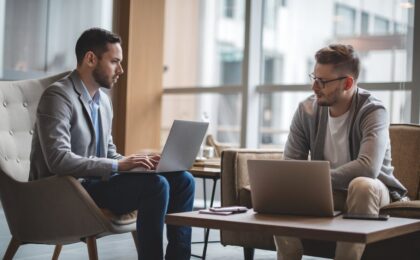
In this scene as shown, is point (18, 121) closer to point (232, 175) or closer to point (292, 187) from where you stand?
point (232, 175)

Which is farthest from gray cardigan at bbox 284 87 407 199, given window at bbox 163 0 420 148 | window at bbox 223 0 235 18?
window at bbox 223 0 235 18

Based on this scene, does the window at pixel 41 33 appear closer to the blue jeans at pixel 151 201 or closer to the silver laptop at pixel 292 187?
the blue jeans at pixel 151 201

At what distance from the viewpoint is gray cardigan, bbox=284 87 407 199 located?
2.63m

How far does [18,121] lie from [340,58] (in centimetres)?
142

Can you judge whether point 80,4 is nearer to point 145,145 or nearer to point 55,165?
point 145,145

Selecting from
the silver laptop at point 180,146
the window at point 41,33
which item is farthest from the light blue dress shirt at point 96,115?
the window at point 41,33

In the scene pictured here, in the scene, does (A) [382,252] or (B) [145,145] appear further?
(B) [145,145]

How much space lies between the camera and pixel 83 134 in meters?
2.70

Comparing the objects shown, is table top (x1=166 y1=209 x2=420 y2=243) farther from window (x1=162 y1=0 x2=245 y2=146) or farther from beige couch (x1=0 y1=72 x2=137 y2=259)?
window (x1=162 y1=0 x2=245 y2=146)

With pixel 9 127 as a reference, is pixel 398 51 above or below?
above

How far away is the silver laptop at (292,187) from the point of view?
2211 mm

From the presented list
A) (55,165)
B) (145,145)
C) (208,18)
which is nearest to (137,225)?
(55,165)

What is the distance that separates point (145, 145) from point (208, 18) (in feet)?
4.42

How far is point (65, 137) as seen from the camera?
2.57m
